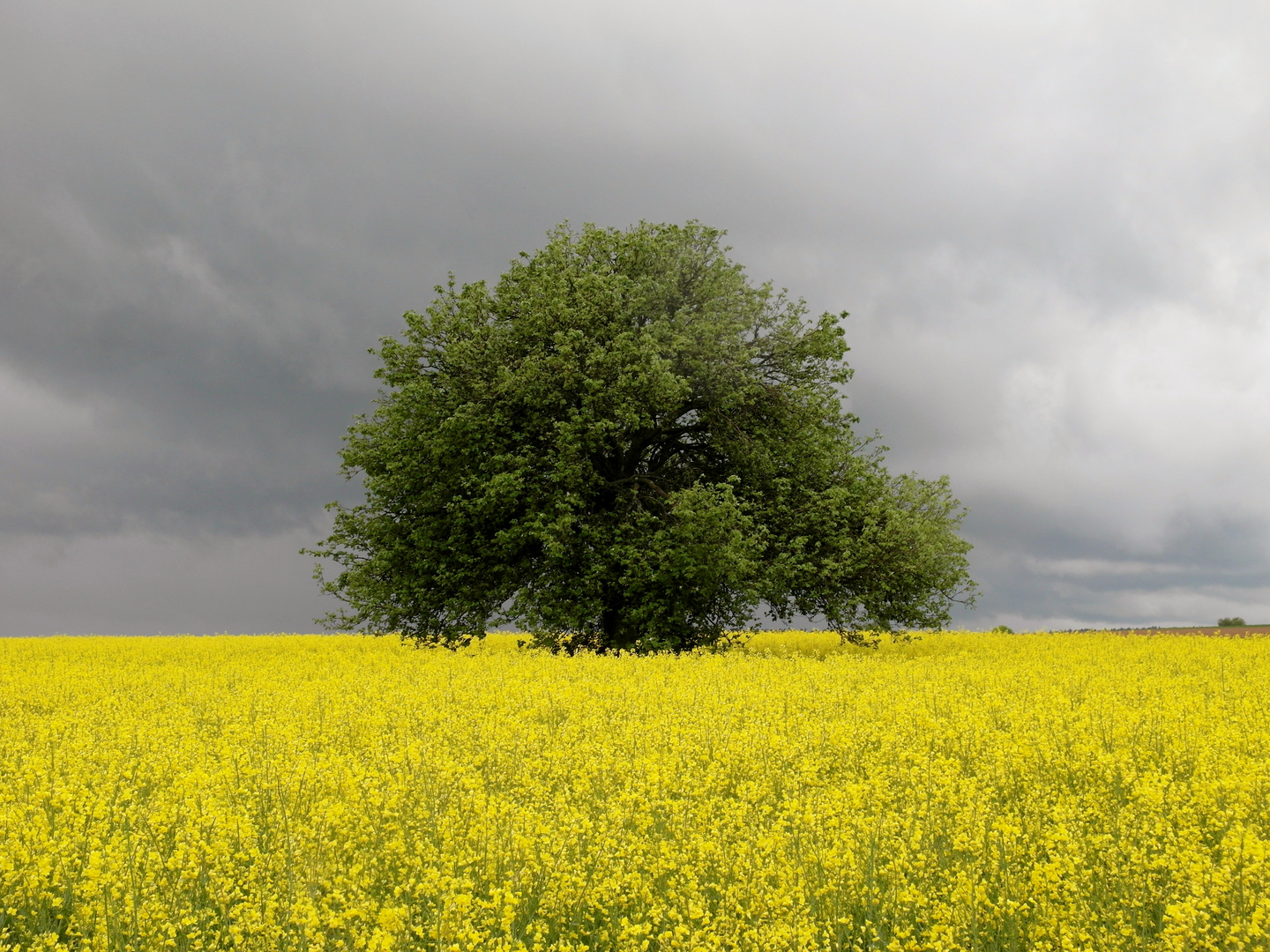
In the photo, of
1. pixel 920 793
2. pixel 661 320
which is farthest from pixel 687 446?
pixel 920 793

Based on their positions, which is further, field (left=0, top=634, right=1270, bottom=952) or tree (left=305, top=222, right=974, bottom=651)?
tree (left=305, top=222, right=974, bottom=651)

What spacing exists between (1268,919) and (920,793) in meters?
2.65

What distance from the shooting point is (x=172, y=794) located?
7.24 meters

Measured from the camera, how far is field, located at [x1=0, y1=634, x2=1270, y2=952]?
5008 mm

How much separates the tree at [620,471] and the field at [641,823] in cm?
892

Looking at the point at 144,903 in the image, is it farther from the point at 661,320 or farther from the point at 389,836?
the point at 661,320

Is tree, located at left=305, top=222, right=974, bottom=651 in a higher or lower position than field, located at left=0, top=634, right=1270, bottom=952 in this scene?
higher

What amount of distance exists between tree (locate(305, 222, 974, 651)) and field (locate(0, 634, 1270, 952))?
8.92 m

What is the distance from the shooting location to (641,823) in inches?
240

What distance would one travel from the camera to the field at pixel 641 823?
501 cm

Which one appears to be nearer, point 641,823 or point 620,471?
point 641,823

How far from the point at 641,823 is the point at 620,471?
690 inches

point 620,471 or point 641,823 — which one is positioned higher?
point 620,471

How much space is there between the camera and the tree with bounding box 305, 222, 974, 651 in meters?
21.0
